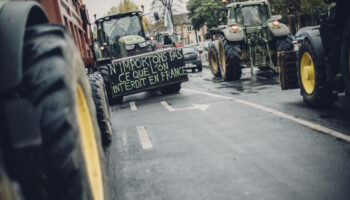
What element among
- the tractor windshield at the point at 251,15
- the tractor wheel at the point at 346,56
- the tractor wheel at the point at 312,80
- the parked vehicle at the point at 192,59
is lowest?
the parked vehicle at the point at 192,59

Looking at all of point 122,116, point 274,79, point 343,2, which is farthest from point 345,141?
point 274,79

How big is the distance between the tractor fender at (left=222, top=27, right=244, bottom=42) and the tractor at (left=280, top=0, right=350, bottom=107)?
550 cm

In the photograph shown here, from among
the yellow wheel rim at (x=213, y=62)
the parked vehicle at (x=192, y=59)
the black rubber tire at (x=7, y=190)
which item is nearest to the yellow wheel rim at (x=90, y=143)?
the black rubber tire at (x=7, y=190)

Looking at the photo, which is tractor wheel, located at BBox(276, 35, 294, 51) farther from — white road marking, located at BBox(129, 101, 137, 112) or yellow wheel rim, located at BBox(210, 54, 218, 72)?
white road marking, located at BBox(129, 101, 137, 112)

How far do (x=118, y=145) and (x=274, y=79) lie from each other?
27.8 ft

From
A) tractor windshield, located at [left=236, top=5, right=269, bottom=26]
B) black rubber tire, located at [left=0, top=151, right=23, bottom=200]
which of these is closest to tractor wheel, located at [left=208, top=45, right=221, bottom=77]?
tractor windshield, located at [left=236, top=5, right=269, bottom=26]

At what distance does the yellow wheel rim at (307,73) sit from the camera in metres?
8.05

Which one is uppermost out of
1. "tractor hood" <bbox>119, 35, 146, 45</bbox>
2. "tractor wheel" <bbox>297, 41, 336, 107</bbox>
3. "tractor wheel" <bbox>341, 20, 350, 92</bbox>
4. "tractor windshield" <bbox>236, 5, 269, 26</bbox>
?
"tractor windshield" <bbox>236, 5, 269, 26</bbox>

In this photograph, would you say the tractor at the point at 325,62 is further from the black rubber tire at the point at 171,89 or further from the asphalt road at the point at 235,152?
the black rubber tire at the point at 171,89

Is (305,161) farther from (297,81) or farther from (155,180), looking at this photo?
(297,81)

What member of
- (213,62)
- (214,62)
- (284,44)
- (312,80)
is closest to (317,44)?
(312,80)

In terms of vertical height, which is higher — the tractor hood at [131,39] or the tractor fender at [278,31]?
the tractor hood at [131,39]

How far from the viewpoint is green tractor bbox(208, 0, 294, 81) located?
47.1ft

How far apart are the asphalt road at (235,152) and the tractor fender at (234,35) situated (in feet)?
15.2
